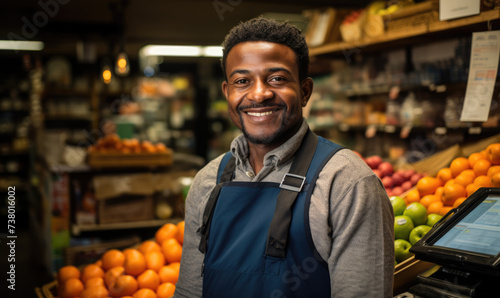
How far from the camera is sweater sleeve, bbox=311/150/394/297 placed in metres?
1.20

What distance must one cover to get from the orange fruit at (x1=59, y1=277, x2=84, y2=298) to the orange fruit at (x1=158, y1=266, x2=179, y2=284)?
16.2 inches

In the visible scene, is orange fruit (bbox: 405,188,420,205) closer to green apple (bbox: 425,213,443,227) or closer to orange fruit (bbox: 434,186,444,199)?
orange fruit (bbox: 434,186,444,199)

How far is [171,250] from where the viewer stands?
238 centimetres

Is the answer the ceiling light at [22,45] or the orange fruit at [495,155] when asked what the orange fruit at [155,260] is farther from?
the ceiling light at [22,45]

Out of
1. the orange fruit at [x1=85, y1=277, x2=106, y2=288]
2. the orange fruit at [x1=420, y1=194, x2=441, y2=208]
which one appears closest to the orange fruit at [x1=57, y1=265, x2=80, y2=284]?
the orange fruit at [x1=85, y1=277, x2=106, y2=288]

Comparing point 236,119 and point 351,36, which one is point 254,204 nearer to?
point 236,119

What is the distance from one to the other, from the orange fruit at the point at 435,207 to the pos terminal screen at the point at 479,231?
1.93 feet

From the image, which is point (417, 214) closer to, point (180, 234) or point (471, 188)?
point (471, 188)

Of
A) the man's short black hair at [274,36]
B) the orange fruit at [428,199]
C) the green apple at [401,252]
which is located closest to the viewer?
the man's short black hair at [274,36]

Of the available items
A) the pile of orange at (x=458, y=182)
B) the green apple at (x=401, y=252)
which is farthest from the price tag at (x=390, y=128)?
the green apple at (x=401, y=252)

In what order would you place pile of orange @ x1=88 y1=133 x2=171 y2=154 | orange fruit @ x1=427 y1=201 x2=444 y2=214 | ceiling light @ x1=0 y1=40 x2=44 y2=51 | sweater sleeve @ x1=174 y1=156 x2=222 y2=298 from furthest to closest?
ceiling light @ x1=0 y1=40 x2=44 y2=51 → pile of orange @ x1=88 y1=133 x2=171 y2=154 → orange fruit @ x1=427 y1=201 x2=444 y2=214 → sweater sleeve @ x1=174 y1=156 x2=222 y2=298

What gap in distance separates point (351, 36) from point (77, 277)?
11.0ft

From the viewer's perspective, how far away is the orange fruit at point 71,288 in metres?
2.17

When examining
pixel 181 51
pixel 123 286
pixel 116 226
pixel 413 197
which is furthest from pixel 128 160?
pixel 181 51
